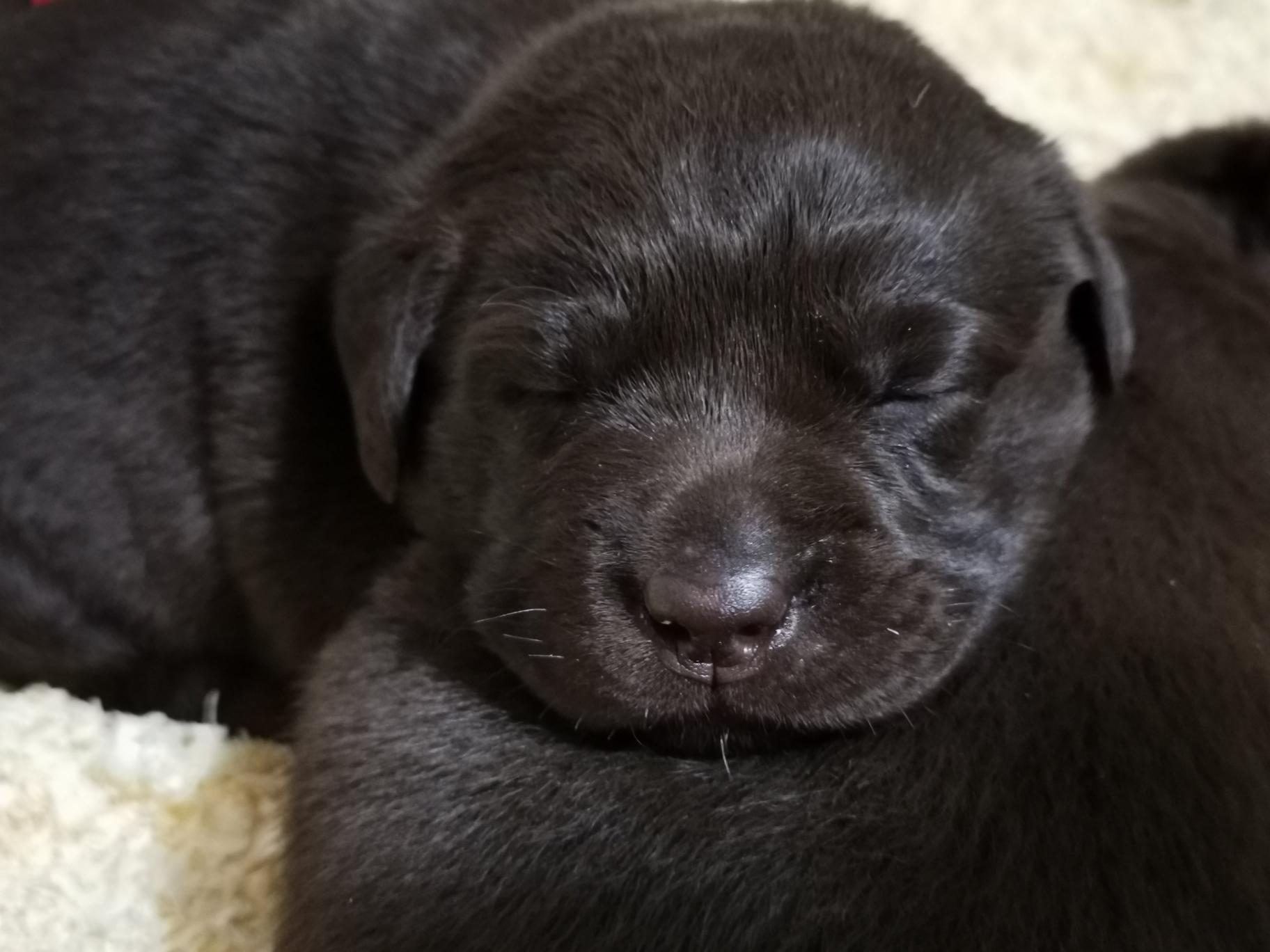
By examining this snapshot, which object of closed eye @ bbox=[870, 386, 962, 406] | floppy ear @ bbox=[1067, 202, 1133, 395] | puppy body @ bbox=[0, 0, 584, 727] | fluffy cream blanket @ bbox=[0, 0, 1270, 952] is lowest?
fluffy cream blanket @ bbox=[0, 0, 1270, 952]

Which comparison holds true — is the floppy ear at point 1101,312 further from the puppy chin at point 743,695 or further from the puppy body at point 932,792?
the puppy chin at point 743,695

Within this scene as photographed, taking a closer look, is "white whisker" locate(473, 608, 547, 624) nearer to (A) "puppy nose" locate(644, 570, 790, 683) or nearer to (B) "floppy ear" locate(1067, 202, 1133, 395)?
(A) "puppy nose" locate(644, 570, 790, 683)

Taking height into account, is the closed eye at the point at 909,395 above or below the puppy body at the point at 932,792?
above

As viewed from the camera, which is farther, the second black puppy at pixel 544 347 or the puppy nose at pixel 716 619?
the second black puppy at pixel 544 347

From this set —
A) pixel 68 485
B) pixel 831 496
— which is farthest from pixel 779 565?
pixel 68 485

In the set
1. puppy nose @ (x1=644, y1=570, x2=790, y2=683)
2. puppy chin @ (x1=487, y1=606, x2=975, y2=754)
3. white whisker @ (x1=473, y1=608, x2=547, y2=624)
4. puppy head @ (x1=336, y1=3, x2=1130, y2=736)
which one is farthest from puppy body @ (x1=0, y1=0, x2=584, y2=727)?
puppy nose @ (x1=644, y1=570, x2=790, y2=683)

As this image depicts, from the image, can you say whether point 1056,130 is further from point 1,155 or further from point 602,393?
point 1,155

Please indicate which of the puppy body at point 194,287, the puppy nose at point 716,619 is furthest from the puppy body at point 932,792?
the puppy body at point 194,287

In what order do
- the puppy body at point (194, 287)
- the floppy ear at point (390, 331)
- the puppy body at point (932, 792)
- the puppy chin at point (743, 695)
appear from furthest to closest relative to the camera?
the puppy body at point (194, 287), the floppy ear at point (390, 331), the puppy chin at point (743, 695), the puppy body at point (932, 792)

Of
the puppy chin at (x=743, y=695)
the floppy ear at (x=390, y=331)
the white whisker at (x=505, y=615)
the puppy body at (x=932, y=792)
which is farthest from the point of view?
the floppy ear at (x=390, y=331)
